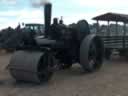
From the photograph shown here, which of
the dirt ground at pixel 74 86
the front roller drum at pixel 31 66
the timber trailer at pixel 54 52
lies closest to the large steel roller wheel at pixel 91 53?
the timber trailer at pixel 54 52

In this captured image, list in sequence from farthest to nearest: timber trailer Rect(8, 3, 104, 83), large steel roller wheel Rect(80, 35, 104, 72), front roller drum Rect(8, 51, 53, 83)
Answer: large steel roller wheel Rect(80, 35, 104, 72)
timber trailer Rect(8, 3, 104, 83)
front roller drum Rect(8, 51, 53, 83)

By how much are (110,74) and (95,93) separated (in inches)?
101

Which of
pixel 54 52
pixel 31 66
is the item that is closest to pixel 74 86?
pixel 31 66

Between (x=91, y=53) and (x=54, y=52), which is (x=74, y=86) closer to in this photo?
(x=54, y=52)

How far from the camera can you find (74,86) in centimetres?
698

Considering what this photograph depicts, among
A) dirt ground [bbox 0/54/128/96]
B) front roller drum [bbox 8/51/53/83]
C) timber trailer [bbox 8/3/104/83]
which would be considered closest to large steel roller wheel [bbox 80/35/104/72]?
timber trailer [bbox 8/3/104/83]

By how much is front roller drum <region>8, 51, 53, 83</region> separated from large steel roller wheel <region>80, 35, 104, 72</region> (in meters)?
1.34

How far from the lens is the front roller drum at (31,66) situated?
22.9 feet

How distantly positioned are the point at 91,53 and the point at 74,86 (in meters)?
2.28

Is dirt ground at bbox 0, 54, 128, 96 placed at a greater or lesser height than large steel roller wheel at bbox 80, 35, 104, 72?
lesser

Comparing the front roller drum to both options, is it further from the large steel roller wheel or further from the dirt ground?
the large steel roller wheel

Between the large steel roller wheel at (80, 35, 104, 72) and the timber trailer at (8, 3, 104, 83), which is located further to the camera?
the large steel roller wheel at (80, 35, 104, 72)

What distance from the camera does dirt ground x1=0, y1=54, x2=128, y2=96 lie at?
20.8 feet

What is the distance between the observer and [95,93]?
6.27m
